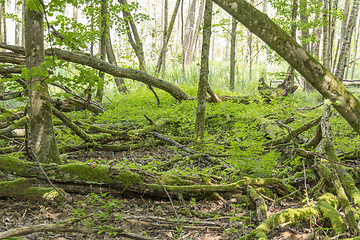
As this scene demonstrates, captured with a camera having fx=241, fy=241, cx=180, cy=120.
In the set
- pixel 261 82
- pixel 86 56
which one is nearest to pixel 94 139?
pixel 86 56

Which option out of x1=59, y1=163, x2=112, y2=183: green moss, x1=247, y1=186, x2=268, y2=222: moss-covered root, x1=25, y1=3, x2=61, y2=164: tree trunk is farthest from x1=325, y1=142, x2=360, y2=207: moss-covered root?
x1=25, y1=3, x2=61, y2=164: tree trunk

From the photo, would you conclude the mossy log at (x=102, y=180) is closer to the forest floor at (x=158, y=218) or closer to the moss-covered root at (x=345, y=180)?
the forest floor at (x=158, y=218)

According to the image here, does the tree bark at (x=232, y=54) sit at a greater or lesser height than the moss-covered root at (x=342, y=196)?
greater

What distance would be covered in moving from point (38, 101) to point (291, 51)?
2.94 metres

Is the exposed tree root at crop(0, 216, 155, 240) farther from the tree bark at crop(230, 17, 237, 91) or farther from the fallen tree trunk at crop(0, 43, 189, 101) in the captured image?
the tree bark at crop(230, 17, 237, 91)

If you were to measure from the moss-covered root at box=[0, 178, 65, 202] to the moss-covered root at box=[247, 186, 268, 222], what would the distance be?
2235 mm

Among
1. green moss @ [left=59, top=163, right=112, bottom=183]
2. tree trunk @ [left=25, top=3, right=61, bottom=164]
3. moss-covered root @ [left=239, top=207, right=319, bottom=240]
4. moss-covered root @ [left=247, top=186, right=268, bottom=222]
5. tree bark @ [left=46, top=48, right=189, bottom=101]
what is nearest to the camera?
moss-covered root @ [left=239, top=207, right=319, bottom=240]

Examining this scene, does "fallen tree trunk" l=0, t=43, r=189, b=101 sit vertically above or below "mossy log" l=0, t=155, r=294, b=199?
above

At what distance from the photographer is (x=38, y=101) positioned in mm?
3068

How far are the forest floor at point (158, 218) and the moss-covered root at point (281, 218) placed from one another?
94 mm

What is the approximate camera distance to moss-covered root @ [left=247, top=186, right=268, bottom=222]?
8.16ft

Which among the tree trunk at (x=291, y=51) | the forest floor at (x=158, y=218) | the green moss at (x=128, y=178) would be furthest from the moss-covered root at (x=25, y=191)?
the tree trunk at (x=291, y=51)

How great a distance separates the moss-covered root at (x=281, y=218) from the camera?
205 cm

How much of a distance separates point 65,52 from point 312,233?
18.6 feet
